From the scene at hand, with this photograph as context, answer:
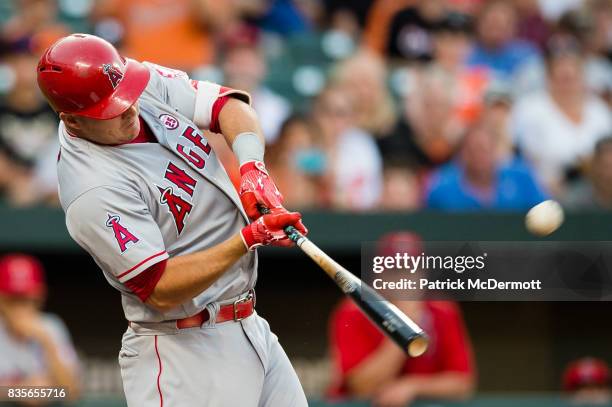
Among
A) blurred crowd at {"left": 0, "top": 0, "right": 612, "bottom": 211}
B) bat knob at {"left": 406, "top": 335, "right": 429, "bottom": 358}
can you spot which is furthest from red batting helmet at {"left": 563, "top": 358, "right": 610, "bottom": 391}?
bat knob at {"left": 406, "top": 335, "right": 429, "bottom": 358}

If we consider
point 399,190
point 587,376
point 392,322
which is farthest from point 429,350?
point 392,322

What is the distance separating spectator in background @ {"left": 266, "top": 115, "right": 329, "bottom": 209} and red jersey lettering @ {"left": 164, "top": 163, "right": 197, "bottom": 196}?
268cm

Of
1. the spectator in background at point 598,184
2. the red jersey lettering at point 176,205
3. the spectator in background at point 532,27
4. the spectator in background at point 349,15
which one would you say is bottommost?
the red jersey lettering at point 176,205

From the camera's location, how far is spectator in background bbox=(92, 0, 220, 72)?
297 inches

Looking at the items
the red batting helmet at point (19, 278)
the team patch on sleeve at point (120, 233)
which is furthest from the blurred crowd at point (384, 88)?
the team patch on sleeve at point (120, 233)

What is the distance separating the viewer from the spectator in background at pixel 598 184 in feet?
21.0

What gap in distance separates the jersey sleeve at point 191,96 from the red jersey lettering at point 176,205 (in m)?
0.39

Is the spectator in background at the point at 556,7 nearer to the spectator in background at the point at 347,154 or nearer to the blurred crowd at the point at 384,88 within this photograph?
the blurred crowd at the point at 384,88

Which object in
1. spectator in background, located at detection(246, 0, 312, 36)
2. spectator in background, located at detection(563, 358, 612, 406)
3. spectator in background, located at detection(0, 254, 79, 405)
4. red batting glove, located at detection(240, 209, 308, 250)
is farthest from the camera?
spectator in background, located at detection(246, 0, 312, 36)

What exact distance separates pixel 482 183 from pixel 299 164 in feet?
3.66

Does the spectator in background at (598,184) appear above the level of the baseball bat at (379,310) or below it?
above

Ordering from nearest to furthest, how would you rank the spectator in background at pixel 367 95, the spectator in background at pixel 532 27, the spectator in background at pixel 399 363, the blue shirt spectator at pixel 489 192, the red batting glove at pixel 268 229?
the red batting glove at pixel 268 229 → the spectator in background at pixel 399 363 → the blue shirt spectator at pixel 489 192 → the spectator in background at pixel 367 95 → the spectator in background at pixel 532 27

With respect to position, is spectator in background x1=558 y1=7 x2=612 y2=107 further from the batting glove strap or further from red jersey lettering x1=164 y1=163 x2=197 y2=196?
the batting glove strap

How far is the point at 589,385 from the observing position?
5715 millimetres
